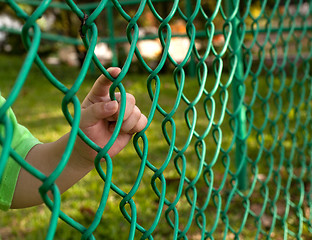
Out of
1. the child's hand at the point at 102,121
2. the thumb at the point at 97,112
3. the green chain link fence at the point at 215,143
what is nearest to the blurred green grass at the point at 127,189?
the green chain link fence at the point at 215,143

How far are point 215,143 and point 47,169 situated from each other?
6.33 feet

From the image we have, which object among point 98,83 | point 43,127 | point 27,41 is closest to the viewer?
point 27,41

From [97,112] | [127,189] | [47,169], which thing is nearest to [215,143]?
[127,189]

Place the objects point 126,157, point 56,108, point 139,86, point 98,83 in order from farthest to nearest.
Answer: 1. point 139,86
2. point 56,108
3. point 126,157
4. point 98,83

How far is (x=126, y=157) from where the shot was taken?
10.6 feet

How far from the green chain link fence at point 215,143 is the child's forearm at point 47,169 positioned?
0.38 ft

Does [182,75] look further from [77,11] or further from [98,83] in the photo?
[77,11]

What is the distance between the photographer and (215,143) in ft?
9.52

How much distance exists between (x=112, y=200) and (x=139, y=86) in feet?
11.3

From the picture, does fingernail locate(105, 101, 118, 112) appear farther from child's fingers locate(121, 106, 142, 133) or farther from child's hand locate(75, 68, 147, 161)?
child's fingers locate(121, 106, 142, 133)

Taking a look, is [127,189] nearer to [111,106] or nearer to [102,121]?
[102,121]

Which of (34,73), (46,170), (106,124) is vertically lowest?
(34,73)

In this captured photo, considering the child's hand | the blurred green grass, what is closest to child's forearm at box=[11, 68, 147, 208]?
the child's hand

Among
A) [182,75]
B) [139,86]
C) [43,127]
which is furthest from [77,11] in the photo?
[139,86]
